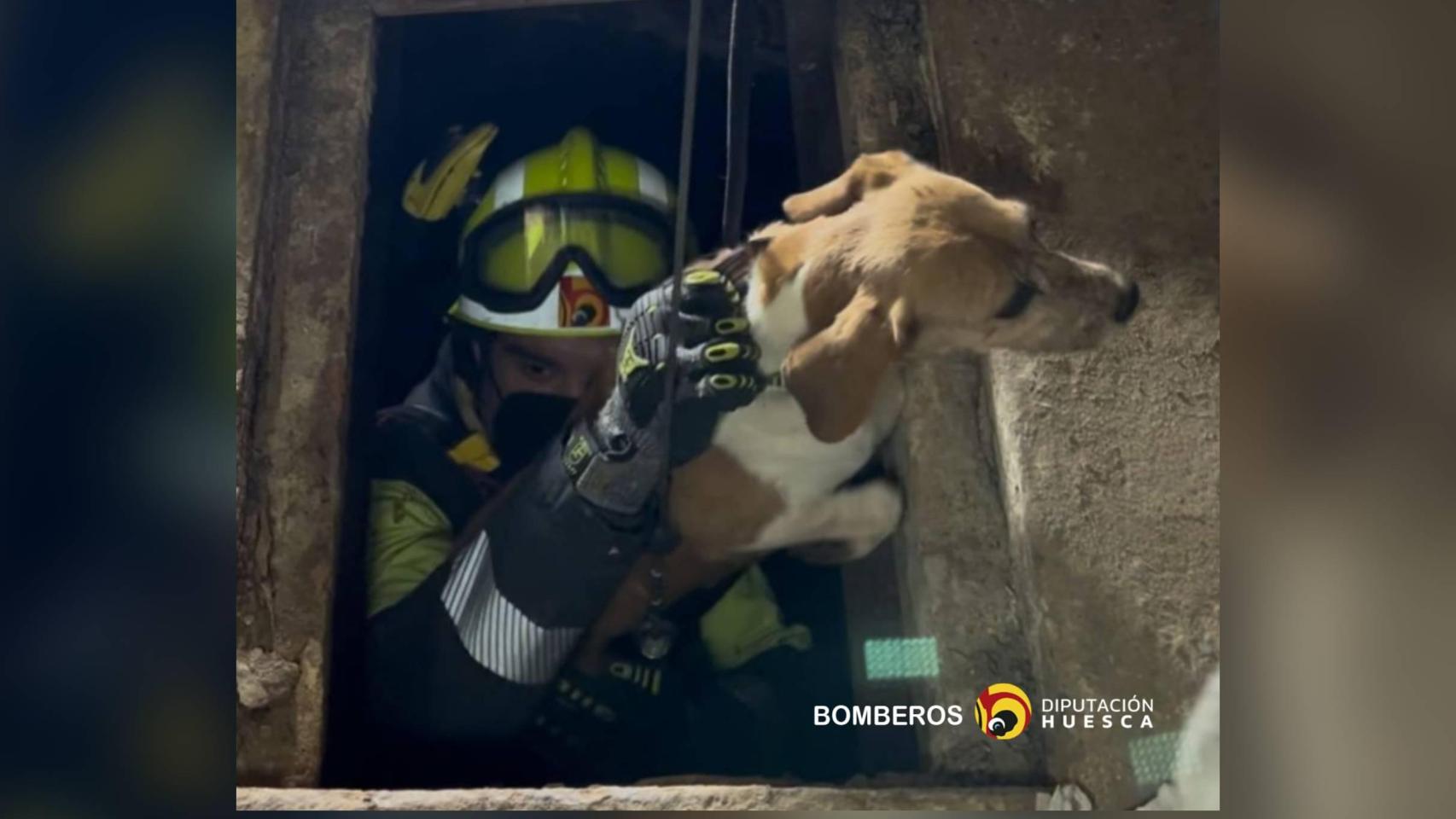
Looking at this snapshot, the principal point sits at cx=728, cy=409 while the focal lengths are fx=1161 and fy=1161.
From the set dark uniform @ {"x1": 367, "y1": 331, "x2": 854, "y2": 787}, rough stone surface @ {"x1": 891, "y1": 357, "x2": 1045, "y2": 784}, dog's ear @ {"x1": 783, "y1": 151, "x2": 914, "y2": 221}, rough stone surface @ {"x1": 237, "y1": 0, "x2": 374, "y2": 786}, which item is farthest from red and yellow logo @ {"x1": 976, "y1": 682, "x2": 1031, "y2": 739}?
rough stone surface @ {"x1": 237, "y1": 0, "x2": 374, "y2": 786}

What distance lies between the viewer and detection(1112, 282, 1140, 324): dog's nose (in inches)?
61.3

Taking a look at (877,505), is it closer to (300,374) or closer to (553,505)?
(553,505)

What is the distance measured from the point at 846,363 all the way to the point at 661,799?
0.62m

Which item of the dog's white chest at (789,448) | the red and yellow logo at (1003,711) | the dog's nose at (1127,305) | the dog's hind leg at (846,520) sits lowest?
the red and yellow logo at (1003,711)

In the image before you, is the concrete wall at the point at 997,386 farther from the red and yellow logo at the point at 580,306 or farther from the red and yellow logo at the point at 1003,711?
the red and yellow logo at the point at 580,306

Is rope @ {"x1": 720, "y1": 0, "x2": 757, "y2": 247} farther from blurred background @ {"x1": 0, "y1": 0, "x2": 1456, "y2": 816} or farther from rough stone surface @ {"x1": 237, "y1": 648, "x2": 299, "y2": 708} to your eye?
rough stone surface @ {"x1": 237, "y1": 648, "x2": 299, "y2": 708}

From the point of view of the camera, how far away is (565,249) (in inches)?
62.0

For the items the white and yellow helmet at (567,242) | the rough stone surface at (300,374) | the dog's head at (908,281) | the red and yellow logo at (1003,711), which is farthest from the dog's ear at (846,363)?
the rough stone surface at (300,374)

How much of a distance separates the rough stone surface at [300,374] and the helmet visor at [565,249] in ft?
0.63

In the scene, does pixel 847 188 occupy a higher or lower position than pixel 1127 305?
higher

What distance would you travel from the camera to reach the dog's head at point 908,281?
1.52 metres

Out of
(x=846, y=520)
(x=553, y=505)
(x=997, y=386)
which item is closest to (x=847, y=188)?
(x=997, y=386)

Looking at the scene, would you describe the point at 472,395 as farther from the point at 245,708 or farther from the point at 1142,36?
the point at 1142,36

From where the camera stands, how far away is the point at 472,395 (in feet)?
5.22
